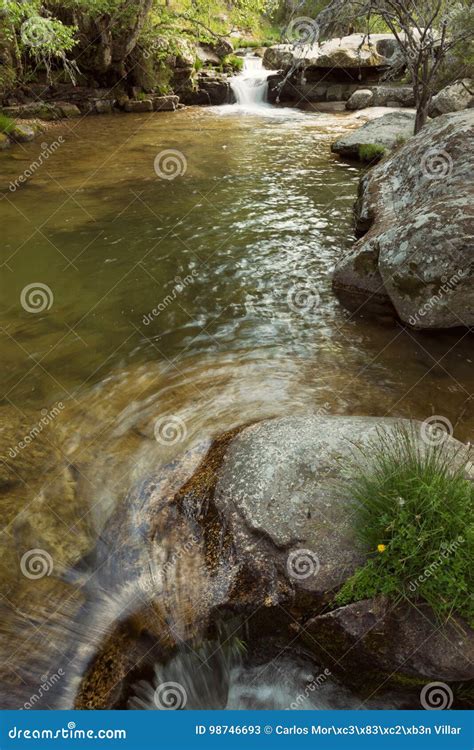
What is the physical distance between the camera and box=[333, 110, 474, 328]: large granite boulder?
5.55 m

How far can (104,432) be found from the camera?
15.2 feet

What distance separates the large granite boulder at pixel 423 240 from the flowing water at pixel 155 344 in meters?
0.33

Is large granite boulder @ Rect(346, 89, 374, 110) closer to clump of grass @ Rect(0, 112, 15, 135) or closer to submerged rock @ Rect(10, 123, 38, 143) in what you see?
submerged rock @ Rect(10, 123, 38, 143)

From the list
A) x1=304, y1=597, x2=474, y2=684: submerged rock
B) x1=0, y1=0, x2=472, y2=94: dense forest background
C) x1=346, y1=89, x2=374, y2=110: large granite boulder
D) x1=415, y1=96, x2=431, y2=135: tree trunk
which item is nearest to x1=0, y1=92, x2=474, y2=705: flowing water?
x1=304, y1=597, x2=474, y2=684: submerged rock

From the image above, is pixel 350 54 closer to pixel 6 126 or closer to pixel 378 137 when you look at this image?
pixel 378 137

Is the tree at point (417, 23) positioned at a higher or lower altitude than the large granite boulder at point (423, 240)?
higher

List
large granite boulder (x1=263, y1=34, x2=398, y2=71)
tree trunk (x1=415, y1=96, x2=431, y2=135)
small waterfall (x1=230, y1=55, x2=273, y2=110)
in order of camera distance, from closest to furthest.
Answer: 1. tree trunk (x1=415, y1=96, x2=431, y2=135)
2. small waterfall (x1=230, y1=55, x2=273, y2=110)
3. large granite boulder (x1=263, y1=34, x2=398, y2=71)

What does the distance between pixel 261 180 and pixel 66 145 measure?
21.4 ft

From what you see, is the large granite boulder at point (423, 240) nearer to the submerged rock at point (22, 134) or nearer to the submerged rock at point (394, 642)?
the submerged rock at point (394, 642)

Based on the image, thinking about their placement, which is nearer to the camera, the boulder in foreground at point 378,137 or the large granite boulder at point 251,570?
the large granite boulder at point 251,570

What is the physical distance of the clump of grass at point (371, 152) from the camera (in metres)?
12.3

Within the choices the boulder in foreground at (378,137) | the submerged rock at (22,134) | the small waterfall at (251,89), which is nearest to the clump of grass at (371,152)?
the boulder in foreground at (378,137)

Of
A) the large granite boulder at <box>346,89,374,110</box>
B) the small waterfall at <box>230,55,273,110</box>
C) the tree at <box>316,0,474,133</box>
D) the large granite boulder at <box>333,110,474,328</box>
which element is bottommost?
the large granite boulder at <box>333,110,474,328</box>

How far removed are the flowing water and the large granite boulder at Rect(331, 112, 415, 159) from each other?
253 centimetres
